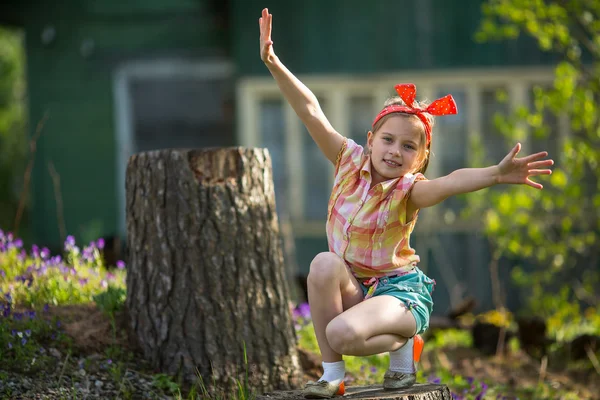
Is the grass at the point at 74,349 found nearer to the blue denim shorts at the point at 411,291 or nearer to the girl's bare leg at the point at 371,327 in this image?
the girl's bare leg at the point at 371,327

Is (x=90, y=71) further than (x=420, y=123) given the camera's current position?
Yes

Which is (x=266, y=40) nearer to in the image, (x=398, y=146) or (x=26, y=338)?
(x=398, y=146)

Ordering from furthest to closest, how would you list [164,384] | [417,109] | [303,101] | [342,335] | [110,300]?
[110,300], [164,384], [303,101], [417,109], [342,335]

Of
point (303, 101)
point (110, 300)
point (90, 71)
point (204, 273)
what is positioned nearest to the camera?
point (303, 101)

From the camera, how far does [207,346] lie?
3744 mm

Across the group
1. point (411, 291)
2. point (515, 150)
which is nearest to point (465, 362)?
point (411, 291)

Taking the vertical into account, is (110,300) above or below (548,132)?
below

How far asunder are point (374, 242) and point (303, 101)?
0.64 m

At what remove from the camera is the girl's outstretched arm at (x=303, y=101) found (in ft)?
10.5

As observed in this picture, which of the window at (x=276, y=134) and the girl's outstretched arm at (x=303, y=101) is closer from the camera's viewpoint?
the girl's outstretched arm at (x=303, y=101)

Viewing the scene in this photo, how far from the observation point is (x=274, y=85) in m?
9.29

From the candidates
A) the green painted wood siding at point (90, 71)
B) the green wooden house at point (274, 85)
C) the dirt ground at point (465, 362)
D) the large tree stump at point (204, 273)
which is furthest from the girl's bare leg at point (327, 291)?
the green painted wood siding at point (90, 71)

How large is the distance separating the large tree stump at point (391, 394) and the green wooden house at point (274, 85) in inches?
212

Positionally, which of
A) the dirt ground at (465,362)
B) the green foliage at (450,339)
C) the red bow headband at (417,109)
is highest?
the red bow headband at (417,109)
